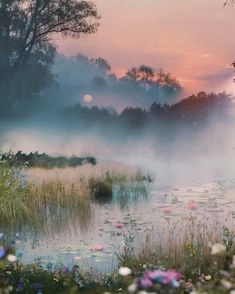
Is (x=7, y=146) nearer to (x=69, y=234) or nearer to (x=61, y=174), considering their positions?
(x=61, y=174)

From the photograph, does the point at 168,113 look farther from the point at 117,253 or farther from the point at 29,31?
the point at 117,253

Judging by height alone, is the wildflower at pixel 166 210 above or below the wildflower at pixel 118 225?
above

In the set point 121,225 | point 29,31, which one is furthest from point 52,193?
point 29,31

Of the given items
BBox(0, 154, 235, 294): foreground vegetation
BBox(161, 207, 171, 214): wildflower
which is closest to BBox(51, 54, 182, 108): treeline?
BBox(0, 154, 235, 294): foreground vegetation

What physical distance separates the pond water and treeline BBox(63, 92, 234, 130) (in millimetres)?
28295

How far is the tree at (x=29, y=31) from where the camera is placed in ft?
125

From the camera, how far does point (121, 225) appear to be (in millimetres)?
15703

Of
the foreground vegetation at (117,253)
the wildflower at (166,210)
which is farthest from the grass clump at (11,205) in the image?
the wildflower at (166,210)

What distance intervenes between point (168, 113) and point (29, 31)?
2052 cm

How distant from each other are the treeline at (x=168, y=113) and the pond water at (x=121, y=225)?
28.3m

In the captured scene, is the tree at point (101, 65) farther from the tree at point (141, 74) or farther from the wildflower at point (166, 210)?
the wildflower at point (166, 210)

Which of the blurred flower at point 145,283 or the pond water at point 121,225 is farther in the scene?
the pond water at point 121,225

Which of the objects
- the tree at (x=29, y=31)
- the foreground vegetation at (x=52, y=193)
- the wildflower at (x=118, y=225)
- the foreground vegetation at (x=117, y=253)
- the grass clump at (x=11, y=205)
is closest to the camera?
the foreground vegetation at (x=117, y=253)

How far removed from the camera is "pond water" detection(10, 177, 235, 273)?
12.3 meters
